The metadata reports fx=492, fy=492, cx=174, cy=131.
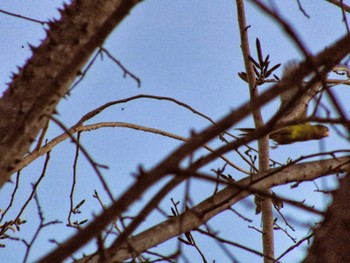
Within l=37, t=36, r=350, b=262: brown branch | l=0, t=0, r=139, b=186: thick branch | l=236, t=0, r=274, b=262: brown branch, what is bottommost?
l=37, t=36, r=350, b=262: brown branch

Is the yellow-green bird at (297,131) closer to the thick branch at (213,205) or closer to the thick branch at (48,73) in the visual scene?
the thick branch at (213,205)

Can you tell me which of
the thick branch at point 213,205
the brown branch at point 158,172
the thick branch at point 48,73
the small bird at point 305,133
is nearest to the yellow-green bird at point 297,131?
the small bird at point 305,133

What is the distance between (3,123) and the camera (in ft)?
5.70

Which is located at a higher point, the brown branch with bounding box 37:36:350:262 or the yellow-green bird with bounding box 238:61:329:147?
the yellow-green bird with bounding box 238:61:329:147

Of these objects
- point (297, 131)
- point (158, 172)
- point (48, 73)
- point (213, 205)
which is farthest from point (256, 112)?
point (158, 172)

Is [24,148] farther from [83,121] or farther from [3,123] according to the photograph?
[83,121]

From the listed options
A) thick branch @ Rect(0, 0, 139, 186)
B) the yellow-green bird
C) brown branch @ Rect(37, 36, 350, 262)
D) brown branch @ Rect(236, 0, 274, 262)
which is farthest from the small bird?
brown branch @ Rect(37, 36, 350, 262)

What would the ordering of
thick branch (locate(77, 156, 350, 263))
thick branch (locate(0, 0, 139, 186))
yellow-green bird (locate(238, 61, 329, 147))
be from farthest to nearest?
yellow-green bird (locate(238, 61, 329, 147)) < thick branch (locate(77, 156, 350, 263)) < thick branch (locate(0, 0, 139, 186))

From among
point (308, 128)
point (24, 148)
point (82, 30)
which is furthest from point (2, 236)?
point (308, 128)

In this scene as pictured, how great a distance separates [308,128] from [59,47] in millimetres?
1455

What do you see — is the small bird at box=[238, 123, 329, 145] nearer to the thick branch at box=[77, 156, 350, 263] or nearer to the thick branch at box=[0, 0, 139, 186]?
the thick branch at box=[77, 156, 350, 263]

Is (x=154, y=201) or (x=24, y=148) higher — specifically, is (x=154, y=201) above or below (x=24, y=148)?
below

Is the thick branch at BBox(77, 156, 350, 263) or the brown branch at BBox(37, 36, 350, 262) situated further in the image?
the thick branch at BBox(77, 156, 350, 263)

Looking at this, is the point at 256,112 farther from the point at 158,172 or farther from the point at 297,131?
the point at 158,172
